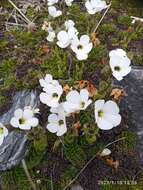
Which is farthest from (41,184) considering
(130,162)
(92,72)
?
(92,72)

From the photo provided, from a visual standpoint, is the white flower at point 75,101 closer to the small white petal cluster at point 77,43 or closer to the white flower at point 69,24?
the small white petal cluster at point 77,43

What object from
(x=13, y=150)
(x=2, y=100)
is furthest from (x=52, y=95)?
(x=2, y=100)

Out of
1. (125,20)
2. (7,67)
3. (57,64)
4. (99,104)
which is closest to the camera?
(99,104)

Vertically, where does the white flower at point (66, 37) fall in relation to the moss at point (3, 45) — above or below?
above

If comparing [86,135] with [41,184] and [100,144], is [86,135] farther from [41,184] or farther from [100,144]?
[41,184]

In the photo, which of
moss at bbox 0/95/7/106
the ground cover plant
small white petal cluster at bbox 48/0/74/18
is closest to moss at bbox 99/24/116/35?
the ground cover plant

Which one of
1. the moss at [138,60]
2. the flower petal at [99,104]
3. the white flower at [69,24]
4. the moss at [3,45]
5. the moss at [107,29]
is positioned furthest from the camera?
the moss at [107,29]

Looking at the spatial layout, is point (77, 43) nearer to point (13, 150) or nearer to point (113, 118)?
point (113, 118)

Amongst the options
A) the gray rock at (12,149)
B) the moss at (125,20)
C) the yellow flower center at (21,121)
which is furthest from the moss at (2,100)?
the moss at (125,20)

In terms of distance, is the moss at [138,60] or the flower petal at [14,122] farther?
the moss at [138,60]
